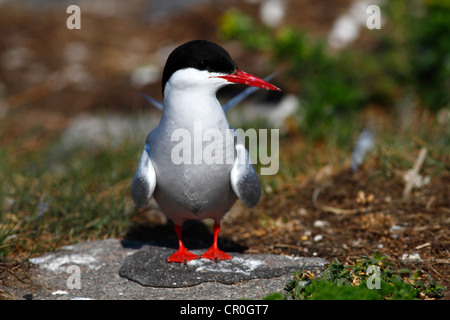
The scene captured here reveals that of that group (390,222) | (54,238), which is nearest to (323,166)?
(390,222)

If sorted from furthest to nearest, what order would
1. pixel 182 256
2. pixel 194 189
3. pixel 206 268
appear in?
1. pixel 182 256
2. pixel 206 268
3. pixel 194 189

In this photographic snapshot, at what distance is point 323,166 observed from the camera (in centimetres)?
480

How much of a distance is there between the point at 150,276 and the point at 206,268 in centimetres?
33

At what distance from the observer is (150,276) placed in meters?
3.15

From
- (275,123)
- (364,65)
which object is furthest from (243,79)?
(364,65)

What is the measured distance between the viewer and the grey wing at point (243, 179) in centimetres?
315

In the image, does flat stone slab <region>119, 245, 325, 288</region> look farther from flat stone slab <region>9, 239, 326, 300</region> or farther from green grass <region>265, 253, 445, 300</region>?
green grass <region>265, 253, 445, 300</region>

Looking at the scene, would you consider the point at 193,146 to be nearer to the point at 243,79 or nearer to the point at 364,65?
the point at 243,79

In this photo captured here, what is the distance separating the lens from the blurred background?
3852 millimetres

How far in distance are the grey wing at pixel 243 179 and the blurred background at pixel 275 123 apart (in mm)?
554

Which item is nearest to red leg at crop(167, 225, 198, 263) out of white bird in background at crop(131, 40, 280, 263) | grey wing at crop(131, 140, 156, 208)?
white bird in background at crop(131, 40, 280, 263)
